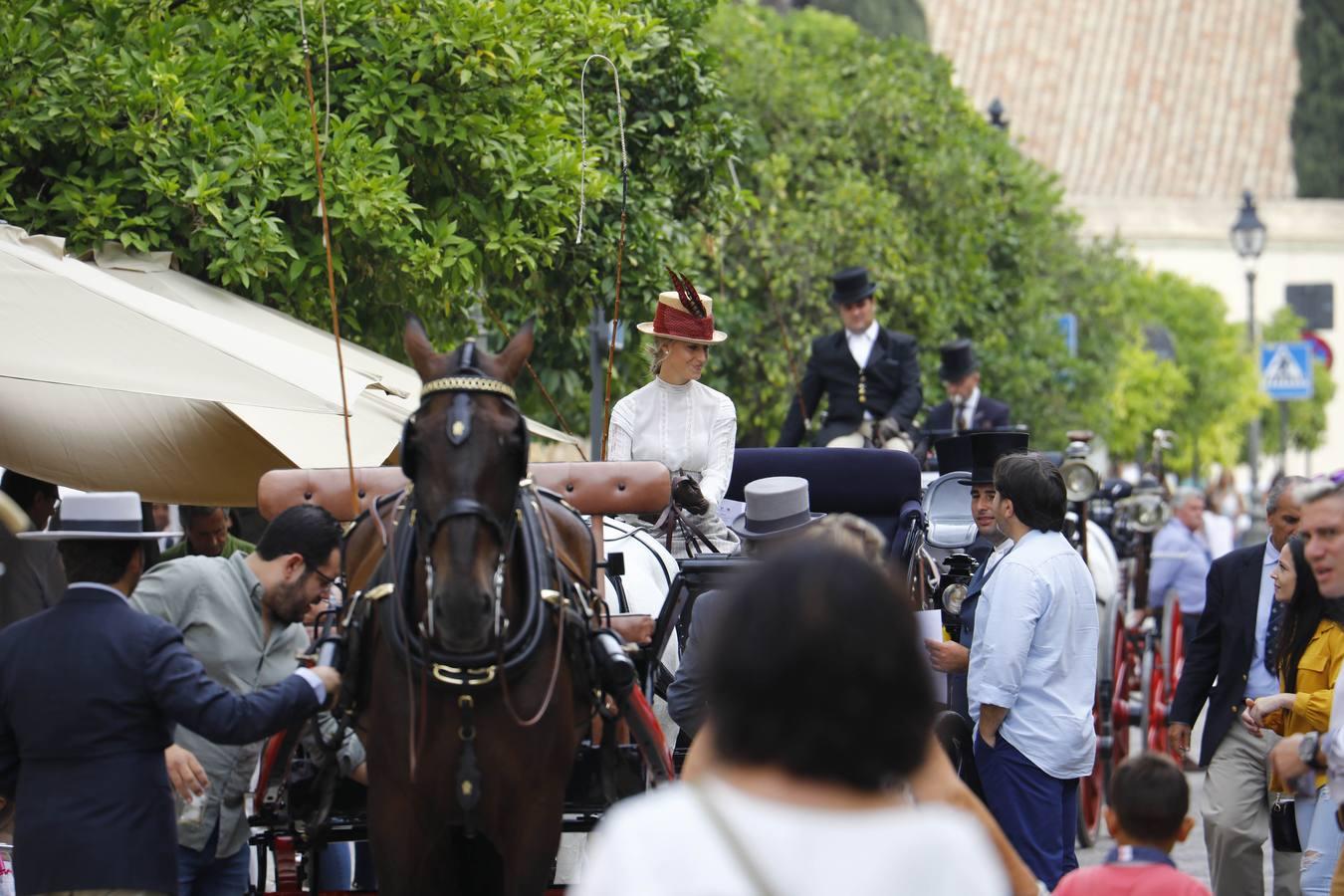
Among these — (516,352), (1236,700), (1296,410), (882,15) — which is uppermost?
(882,15)

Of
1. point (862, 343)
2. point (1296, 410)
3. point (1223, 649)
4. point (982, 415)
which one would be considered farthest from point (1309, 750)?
point (1296, 410)

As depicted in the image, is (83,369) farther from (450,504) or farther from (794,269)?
(794,269)

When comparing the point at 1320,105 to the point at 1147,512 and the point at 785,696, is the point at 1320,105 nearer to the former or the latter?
the point at 1147,512

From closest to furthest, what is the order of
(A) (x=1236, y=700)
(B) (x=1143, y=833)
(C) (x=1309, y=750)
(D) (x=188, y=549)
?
(B) (x=1143, y=833) < (C) (x=1309, y=750) < (A) (x=1236, y=700) < (D) (x=188, y=549)

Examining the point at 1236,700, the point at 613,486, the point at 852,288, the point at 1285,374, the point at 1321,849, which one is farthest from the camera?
the point at 1285,374

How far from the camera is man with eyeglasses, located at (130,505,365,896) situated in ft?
21.3

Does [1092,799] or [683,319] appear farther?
[1092,799]

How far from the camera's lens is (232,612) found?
6543 millimetres

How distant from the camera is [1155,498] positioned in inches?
588

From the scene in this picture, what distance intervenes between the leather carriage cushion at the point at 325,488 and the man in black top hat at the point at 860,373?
5764 millimetres

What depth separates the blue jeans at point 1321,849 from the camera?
6.26m

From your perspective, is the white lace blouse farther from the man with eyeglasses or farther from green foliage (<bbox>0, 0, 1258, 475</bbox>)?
the man with eyeglasses

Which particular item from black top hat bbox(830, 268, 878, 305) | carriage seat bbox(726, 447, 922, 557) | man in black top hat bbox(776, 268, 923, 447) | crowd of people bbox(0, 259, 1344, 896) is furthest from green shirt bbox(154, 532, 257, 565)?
black top hat bbox(830, 268, 878, 305)

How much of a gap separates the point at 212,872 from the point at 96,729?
1.68 m
